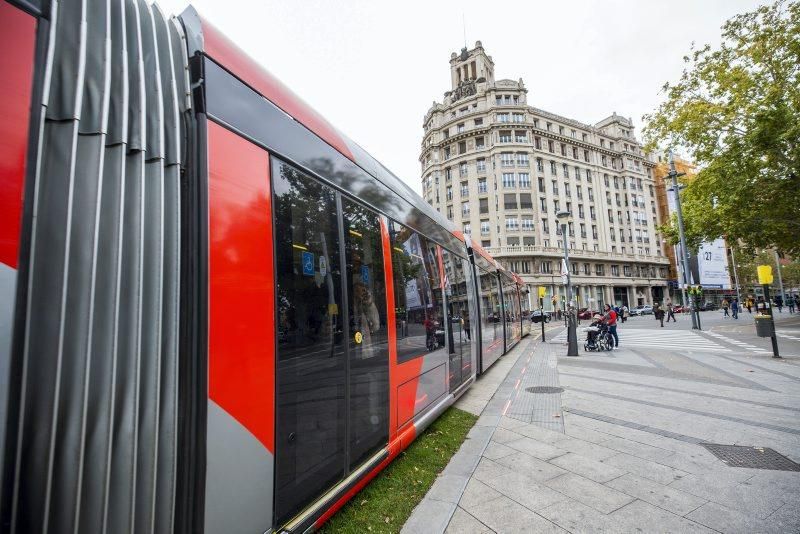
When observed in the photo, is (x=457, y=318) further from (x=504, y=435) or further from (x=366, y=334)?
(x=366, y=334)

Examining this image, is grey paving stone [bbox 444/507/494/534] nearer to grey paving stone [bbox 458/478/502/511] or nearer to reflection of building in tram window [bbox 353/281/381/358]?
grey paving stone [bbox 458/478/502/511]

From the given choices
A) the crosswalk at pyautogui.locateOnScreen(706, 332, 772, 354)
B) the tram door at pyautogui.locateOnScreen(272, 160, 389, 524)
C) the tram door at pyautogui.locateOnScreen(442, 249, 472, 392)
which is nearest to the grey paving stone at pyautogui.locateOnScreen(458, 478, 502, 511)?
the tram door at pyautogui.locateOnScreen(272, 160, 389, 524)

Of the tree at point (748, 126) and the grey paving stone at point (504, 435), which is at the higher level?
the tree at point (748, 126)

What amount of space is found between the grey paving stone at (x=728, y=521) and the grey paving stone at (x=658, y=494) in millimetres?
78

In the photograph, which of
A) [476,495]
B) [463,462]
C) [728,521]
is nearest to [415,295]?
[463,462]

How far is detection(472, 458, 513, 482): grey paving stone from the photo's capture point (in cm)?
428

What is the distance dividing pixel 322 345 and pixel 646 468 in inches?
155

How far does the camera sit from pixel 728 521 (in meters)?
3.25

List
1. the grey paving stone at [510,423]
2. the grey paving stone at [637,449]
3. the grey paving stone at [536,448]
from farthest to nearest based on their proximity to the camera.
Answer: the grey paving stone at [510,423] → the grey paving stone at [536,448] → the grey paving stone at [637,449]

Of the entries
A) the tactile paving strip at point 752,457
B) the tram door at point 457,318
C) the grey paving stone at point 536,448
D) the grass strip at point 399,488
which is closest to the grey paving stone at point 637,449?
the tactile paving strip at point 752,457

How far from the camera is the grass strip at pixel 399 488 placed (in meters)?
3.29

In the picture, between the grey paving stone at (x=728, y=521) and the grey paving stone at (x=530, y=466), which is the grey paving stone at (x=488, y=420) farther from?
the grey paving stone at (x=728, y=521)

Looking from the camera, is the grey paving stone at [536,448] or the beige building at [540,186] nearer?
the grey paving stone at [536,448]

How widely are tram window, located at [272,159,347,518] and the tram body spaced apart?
0.05 feet
